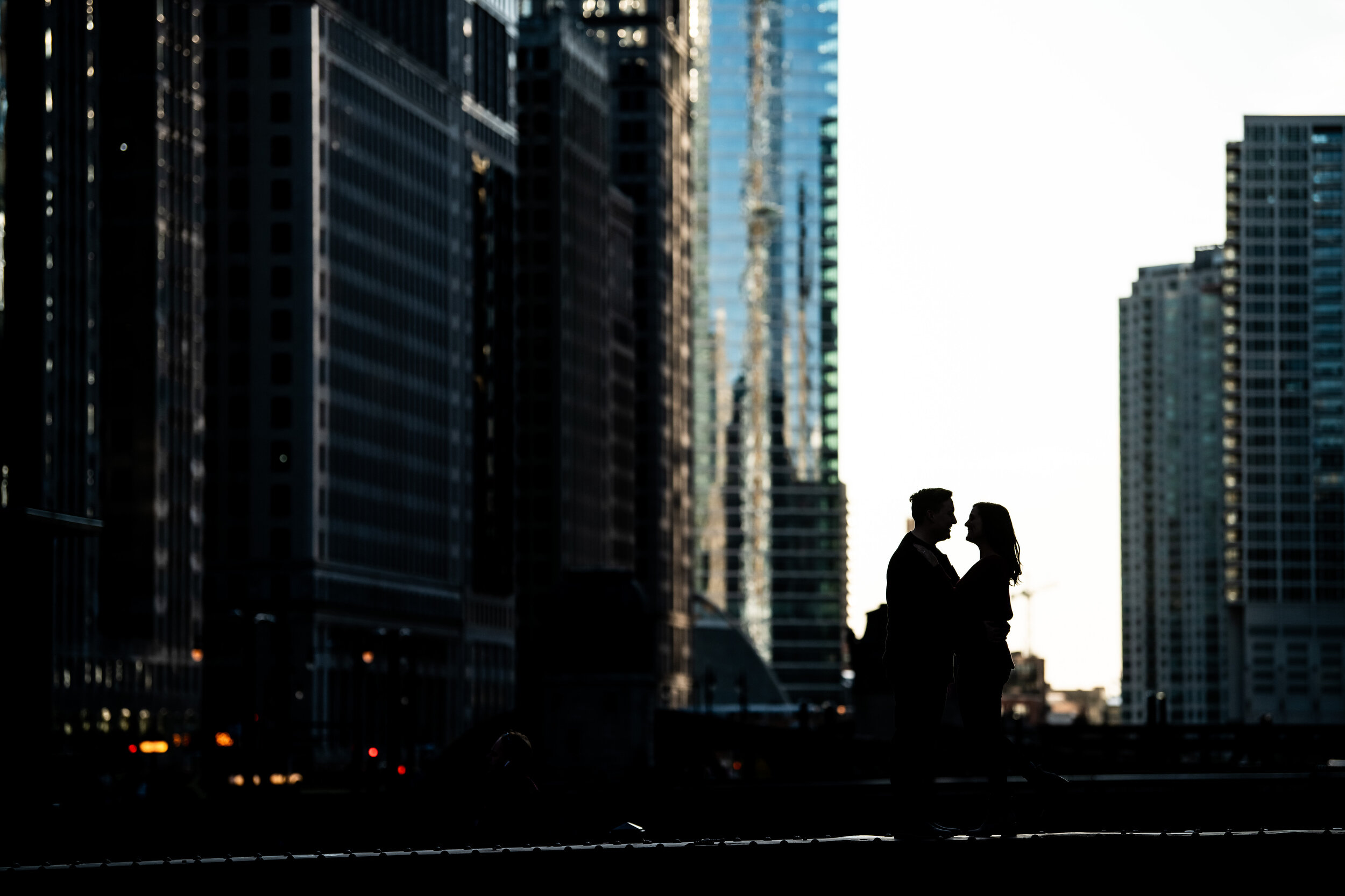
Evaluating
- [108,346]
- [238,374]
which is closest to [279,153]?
[238,374]

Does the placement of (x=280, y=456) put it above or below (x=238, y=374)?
below

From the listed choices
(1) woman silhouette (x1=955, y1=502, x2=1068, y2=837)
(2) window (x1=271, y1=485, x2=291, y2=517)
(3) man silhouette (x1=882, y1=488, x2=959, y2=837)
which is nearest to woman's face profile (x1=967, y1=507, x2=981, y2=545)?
(1) woman silhouette (x1=955, y1=502, x2=1068, y2=837)

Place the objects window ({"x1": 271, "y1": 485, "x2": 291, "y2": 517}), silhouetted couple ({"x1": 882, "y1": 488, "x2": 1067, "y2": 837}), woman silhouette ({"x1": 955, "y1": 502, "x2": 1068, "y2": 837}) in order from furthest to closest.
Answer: window ({"x1": 271, "y1": 485, "x2": 291, "y2": 517}), woman silhouette ({"x1": 955, "y1": 502, "x2": 1068, "y2": 837}), silhouetted couple ({"x1": 882, "y1": 488, "x2": 1067, "y2": 837})

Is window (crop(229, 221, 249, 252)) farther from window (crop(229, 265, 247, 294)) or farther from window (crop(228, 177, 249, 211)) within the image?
window (crop(229, 265, 247, 294))

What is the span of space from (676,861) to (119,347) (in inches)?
5317

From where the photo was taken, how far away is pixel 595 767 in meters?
80.6

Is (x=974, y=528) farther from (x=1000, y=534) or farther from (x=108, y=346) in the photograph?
(x=108, y=346)

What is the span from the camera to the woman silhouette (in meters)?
17.5

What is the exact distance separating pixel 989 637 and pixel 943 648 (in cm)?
68

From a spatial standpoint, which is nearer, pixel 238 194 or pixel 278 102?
pixel 278 102

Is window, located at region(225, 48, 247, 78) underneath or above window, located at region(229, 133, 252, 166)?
above

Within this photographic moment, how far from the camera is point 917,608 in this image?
17203 mm

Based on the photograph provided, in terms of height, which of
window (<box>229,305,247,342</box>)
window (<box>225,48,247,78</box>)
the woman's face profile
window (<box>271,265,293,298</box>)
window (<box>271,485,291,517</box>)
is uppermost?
window (<box>225,48,247,78</box>)

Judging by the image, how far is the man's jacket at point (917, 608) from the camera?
1717 centimetres
